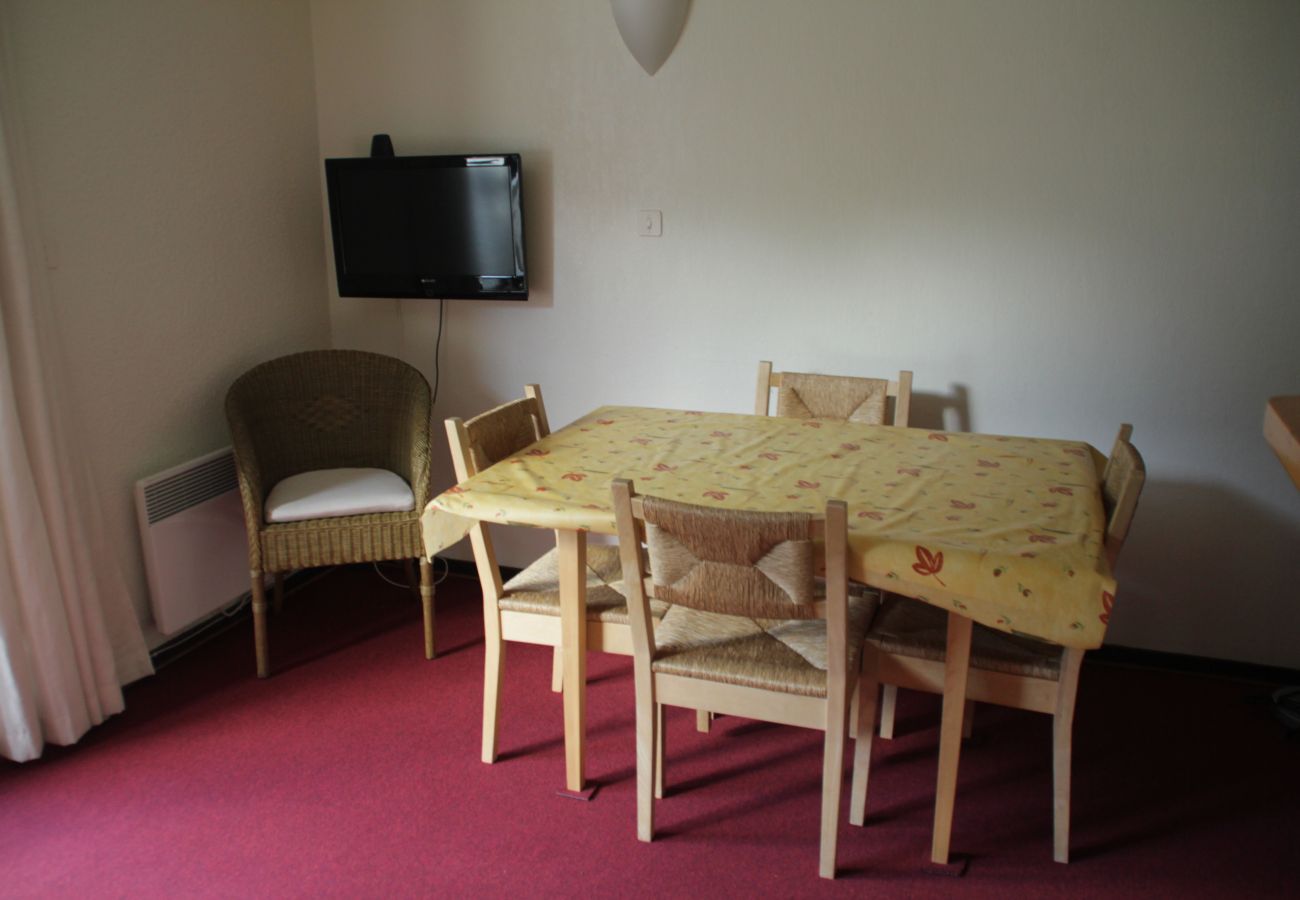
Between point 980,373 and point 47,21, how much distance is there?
8.92 ft

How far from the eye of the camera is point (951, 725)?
73.2 inches

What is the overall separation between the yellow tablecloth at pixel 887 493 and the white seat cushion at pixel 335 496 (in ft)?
2.18

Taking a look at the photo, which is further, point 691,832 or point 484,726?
point 484,726

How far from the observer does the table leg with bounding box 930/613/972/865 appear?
178cm

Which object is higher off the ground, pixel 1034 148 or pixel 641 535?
pixel 1034 148

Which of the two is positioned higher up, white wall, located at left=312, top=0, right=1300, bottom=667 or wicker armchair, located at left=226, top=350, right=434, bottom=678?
white wall, located at left=312, top=0, right=1300, bottom=667

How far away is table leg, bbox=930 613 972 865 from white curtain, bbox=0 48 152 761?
2113 mm

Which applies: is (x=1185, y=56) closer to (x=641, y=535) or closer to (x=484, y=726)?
(x=641, y=535)

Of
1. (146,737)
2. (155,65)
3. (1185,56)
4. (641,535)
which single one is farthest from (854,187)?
(146,737)

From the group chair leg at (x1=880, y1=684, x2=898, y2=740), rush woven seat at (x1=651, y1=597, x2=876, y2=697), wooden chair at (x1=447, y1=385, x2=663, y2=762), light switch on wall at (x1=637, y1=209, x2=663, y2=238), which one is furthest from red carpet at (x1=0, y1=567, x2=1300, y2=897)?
light switch on wall at (x1=637, y1=209, x2=663, y2=238)

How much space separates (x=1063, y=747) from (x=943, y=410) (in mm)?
1207

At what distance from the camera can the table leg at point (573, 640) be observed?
1975 mm

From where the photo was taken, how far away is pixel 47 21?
2.31m

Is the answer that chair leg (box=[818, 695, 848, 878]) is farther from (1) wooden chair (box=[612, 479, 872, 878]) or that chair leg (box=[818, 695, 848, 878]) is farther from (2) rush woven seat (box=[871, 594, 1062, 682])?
(2) rush woven seat (box=[871, 594, 1062, 682])
